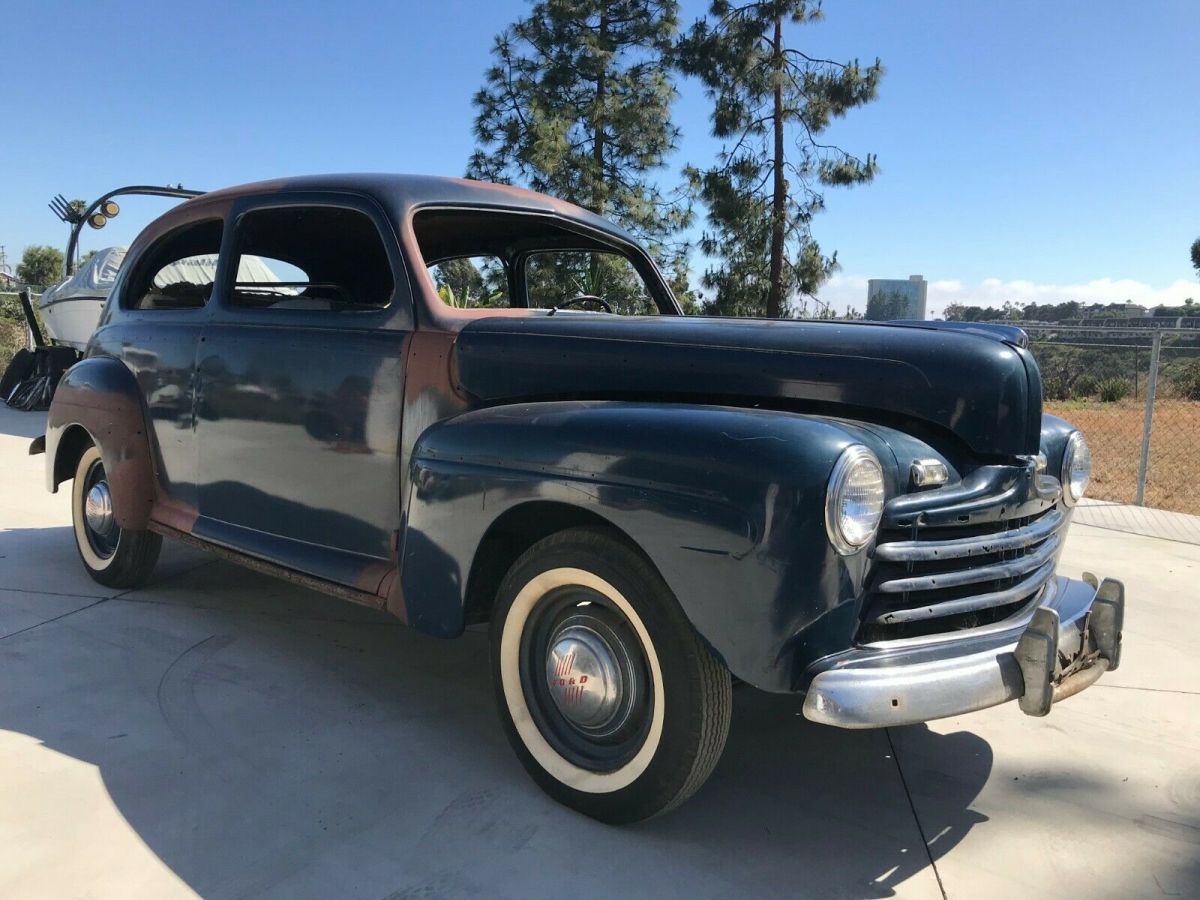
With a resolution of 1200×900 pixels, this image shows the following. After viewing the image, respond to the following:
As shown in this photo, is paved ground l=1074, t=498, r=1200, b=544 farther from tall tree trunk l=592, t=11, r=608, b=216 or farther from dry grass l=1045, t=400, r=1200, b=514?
tall tree trunk l=592, t=11, r=608, b=216

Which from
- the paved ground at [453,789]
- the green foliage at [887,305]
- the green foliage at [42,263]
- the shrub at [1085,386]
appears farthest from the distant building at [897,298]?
the green foliage at [42,263]

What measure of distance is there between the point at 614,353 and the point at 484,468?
1.63 ft

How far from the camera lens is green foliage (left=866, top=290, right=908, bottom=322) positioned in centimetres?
850

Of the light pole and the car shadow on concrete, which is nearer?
the car shadow on concrete

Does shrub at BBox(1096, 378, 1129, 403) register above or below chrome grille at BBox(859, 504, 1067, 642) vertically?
below

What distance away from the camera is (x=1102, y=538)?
596 centimetres

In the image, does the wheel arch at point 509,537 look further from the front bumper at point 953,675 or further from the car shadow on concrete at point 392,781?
the front bumper at point 953,675

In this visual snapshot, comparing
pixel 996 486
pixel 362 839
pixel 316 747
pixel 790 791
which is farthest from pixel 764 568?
pixel 316 747

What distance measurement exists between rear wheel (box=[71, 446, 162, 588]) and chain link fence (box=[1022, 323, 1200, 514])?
19.3 ft

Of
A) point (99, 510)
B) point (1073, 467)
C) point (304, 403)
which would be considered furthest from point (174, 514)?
point (1073, 467)

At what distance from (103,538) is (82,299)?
317 inches

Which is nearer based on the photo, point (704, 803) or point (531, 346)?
point (704, 803)

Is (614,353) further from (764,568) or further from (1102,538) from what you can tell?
(1102,538)

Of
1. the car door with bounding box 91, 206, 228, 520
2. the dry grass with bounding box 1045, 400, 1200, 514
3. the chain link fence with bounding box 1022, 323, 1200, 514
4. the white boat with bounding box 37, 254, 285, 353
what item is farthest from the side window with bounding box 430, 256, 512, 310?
the white boat with bounding box 37, 254, 285, 353
